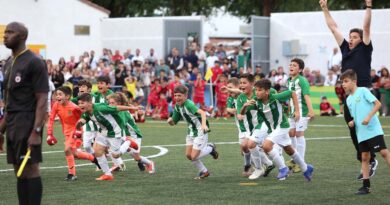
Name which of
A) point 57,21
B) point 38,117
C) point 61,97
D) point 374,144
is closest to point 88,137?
point 61,97

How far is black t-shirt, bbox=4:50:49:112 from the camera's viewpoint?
30.0 ft

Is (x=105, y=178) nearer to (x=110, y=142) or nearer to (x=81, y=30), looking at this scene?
(x=110, y=142)

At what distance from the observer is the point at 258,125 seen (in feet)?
45.7

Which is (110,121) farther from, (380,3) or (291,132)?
(380,3)

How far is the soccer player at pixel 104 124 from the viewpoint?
1423 cm

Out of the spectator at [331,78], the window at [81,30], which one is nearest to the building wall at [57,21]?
the window at [81,30]

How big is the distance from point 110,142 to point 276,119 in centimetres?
281

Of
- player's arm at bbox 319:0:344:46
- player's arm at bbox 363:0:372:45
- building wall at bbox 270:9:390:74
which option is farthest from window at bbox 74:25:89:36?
player's arm at bbox 363:0:372:45

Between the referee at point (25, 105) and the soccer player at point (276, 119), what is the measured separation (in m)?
4.89

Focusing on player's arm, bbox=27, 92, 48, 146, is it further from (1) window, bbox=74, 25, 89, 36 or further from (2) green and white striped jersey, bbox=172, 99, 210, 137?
(1) window, bbox=74, 25, 89, 36

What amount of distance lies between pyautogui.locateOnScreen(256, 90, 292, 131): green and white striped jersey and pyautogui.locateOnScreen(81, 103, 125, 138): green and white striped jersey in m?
2.35

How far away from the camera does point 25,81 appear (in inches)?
362

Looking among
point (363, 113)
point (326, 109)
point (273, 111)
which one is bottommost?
point (326, 109)

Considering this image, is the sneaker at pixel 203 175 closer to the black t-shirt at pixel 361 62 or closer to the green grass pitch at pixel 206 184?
the green grass pitch at pixel 206 184
